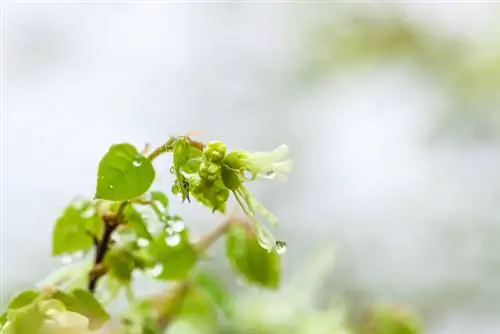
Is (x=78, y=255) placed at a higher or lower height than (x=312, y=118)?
lower

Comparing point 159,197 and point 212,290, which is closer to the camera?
point 159,197

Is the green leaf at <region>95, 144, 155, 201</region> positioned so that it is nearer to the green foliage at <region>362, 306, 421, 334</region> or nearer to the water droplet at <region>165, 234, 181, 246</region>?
the water droplet at <region>165, 234, 181, 246</region>

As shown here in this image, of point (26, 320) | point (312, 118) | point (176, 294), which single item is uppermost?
point (312, 118)

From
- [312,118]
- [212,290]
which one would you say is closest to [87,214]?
[212,290]

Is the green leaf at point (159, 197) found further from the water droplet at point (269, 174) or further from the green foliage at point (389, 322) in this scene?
the green foliage at point (389, 322)

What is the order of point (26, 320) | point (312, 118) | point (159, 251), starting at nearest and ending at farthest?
1. point (26, 320)
2. point (159, 251)
3. point (312, 118)

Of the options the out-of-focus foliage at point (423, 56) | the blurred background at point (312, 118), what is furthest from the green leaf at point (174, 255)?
the out-of-focus foliage at point (423, 56)

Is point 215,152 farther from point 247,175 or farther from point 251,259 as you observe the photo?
point 251,259
